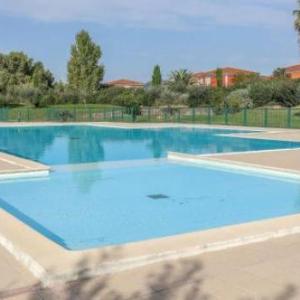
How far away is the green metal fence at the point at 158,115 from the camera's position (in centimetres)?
2923

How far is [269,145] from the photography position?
17.7 meters

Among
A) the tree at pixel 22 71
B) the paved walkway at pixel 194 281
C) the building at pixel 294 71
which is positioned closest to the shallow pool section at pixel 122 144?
the paved walkway at pixel 194 281

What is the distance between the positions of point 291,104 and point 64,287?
Answer: 3706 centimetres

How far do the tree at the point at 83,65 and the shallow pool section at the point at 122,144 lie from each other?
31912mm

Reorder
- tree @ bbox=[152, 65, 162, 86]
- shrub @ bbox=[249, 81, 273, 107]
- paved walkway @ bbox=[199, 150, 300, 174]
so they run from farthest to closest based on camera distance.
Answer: tree @ bbox=[152, 65, 162, 86]
shrub @ bbox=[249, 81, 273, 107]
paved walkway @ bbox=[199, 150, 300, 174]

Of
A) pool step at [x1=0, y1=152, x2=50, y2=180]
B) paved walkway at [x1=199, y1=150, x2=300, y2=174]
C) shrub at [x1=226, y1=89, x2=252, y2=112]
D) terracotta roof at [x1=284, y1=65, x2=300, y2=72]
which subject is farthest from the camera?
terracotta roof at [x1=284, y1=65, x2=300, y2=72]

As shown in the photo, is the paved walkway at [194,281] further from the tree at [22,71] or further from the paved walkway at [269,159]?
the tree at [22,71]

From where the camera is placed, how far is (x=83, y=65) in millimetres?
57094

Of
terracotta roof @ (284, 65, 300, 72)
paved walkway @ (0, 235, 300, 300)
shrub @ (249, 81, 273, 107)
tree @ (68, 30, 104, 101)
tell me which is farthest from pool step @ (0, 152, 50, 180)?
terracotta roof @ (284, 65, 300, 72)

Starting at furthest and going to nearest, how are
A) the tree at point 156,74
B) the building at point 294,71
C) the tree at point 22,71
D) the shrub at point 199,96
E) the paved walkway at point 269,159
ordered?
the building at point 294,71 < the tree at point 156,74 < the tree at point 22,71 < the shrub at point 199,96 < the paved walkway at point 269,159

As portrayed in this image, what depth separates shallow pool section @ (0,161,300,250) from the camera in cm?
667

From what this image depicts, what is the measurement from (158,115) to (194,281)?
2925cm

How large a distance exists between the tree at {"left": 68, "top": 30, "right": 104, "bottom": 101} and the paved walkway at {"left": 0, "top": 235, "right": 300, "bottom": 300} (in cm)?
5370

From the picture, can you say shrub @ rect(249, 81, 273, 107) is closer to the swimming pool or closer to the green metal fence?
the green metal fence
